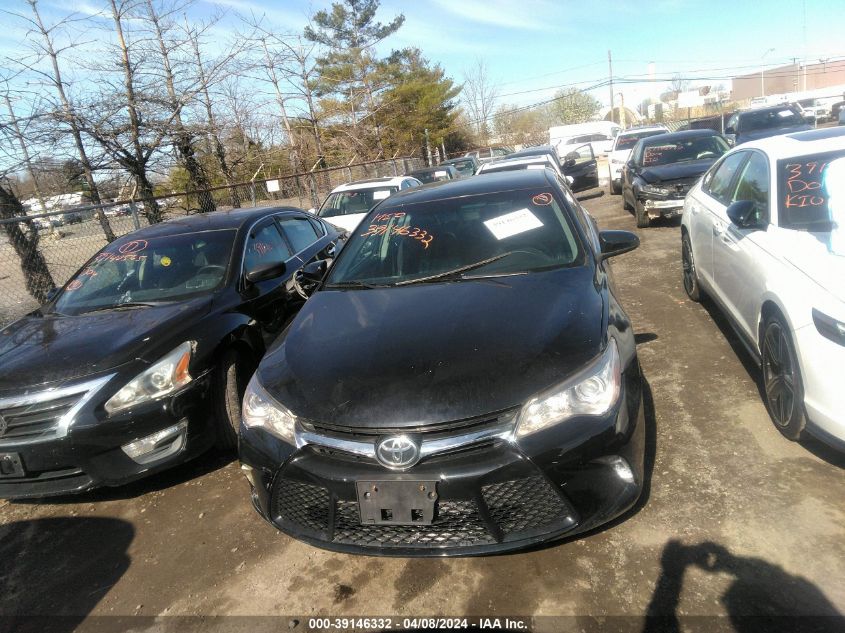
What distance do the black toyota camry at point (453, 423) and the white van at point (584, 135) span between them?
76.4ft

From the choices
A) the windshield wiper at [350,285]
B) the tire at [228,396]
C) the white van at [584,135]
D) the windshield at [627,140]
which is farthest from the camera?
the white van at [584,135]

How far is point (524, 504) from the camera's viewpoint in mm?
2168

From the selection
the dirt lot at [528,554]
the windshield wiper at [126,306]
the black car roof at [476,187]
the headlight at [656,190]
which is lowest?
the dirt lot at [528,554]

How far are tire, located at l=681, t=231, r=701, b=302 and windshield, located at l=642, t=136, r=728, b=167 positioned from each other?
470cm

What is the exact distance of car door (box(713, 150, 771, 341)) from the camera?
3.52 metres

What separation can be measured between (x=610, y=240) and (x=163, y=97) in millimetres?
11180

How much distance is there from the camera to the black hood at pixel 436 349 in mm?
2246

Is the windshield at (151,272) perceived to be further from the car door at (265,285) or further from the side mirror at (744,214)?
the side mirror at (744,214)

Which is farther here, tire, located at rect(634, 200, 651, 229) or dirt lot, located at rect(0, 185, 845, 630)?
tire, located at rect(634, 200, 651, 229)

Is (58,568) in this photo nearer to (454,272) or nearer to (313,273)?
(313,273)

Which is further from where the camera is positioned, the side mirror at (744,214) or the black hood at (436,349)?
the side mirror at (744,214)

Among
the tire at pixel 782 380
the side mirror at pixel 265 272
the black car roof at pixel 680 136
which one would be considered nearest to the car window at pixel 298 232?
the side mirror at pixel 265 272

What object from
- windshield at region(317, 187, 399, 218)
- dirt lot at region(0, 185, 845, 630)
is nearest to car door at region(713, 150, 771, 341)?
dirt lot at region(0, 185, 845, 630)

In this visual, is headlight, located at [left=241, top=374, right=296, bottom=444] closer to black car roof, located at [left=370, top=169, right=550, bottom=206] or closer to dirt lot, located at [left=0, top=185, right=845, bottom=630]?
dirt lot, located at [left=0, top=185, right=845, bottom=630]
